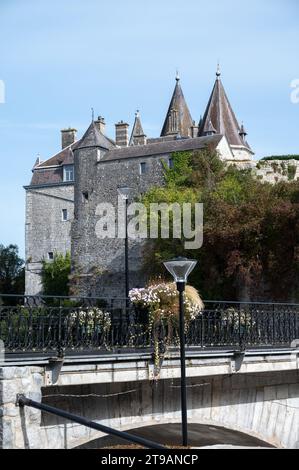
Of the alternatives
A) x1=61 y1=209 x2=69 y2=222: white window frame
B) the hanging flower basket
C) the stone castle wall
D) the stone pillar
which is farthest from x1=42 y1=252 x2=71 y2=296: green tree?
the stone pillar

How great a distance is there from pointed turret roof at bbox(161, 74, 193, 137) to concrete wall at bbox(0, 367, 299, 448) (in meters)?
56.9

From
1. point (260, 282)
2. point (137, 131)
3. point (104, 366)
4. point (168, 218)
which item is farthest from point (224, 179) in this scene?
point (104, 366)

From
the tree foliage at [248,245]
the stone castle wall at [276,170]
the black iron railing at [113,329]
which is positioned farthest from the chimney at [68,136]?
the black iron railing at [113,329]

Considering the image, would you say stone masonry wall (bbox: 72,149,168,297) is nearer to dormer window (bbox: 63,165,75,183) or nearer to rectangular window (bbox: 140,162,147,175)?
rectangular window (bbox: 140,162,147,175)

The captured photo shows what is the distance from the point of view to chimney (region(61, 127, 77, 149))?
242ft

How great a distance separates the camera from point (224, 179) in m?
48.1

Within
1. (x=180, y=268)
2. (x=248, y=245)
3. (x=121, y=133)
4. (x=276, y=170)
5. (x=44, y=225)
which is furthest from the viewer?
(x=44, y=225)

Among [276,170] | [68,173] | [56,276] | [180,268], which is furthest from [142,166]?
[180,268]

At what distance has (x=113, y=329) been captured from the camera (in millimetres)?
14211

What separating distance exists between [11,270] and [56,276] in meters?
16.7

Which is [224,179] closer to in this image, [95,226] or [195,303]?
[95,226]

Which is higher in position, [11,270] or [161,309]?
[11,270]

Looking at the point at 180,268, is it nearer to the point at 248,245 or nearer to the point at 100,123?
the point at 248,245

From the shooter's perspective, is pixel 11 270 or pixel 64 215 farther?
pixel 11 270
